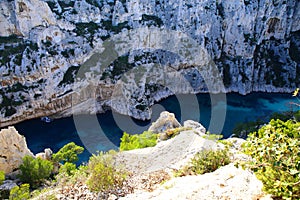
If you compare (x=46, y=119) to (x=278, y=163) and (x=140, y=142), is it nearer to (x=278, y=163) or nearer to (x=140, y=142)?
(x=140, y=142)

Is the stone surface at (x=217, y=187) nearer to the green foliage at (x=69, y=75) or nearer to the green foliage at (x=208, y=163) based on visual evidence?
the green foliage at (x=208, y=163)

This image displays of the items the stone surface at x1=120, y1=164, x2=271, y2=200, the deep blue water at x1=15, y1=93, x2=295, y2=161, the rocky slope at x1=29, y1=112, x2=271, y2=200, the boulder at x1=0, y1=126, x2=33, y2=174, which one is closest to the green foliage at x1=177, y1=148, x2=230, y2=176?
the rocky slope at x1=29, y1=112, x2=271, y2=200

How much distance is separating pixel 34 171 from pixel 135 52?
920 inches

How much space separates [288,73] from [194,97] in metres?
16.3

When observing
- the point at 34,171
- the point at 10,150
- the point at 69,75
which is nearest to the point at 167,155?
the point at 34,171

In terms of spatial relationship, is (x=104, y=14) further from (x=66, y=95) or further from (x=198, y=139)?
(x=198, y=139)

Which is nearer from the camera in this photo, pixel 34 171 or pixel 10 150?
pixel 34 171

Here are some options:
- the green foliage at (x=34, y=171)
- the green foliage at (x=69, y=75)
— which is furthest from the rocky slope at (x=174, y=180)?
the green foliage at (x=69, y=75)

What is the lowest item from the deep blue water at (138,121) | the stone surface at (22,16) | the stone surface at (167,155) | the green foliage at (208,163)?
the deep blue water at (138,121)

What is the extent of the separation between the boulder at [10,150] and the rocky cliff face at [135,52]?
1385 centimetres

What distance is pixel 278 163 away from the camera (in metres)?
4.45

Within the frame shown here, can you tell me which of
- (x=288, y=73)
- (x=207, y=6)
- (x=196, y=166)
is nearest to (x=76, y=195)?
(x=196, y=166)

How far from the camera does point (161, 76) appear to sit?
116 ft

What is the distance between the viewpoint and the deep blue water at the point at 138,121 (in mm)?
26250
